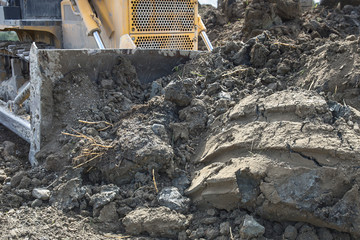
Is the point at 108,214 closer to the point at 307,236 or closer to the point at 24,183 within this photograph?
the point at 24,183

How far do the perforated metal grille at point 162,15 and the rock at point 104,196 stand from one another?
2819mm

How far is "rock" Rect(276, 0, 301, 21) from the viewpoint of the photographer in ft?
23.6

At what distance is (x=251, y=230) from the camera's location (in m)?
2.62

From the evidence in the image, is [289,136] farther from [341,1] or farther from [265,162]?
[341,1]

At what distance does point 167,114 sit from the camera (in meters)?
3.66

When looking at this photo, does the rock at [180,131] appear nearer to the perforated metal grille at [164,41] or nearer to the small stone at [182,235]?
the small stone at [182,235]

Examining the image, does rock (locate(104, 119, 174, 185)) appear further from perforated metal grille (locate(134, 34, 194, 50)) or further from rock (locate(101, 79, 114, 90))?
perforated metal grille (locate(134, 34, 194, 50))

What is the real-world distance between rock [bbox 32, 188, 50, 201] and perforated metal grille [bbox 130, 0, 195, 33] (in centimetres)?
279

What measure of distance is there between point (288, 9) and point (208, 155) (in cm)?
480

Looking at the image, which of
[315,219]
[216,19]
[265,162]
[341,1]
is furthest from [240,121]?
[216,19]

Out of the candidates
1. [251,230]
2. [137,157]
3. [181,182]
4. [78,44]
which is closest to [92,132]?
[137,157]

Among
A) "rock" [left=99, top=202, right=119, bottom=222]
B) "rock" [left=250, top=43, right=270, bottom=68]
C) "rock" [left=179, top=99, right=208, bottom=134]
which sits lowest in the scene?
"rock" [left=99, top=202, right=119, bottom=222]

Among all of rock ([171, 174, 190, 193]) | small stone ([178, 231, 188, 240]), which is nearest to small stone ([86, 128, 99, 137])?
rock ([171, 174, 190, 193])

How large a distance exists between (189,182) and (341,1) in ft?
20.5
